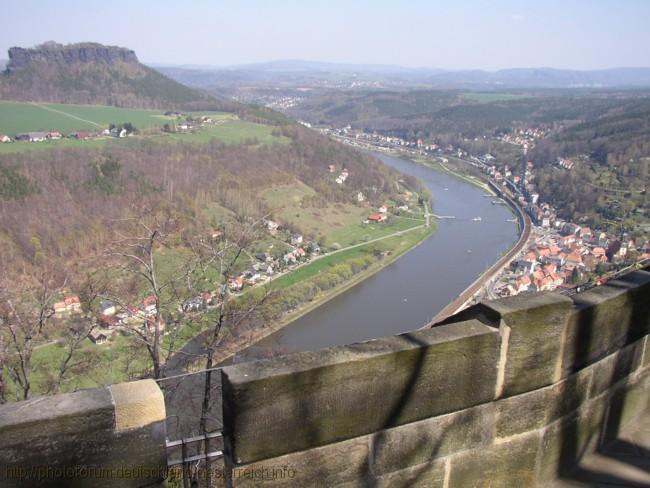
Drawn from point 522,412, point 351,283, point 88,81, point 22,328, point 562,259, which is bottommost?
point 351,283

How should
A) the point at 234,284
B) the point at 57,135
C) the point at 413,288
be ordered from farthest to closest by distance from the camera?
the point at 57,135, the point at 413,288, the point at 234,284

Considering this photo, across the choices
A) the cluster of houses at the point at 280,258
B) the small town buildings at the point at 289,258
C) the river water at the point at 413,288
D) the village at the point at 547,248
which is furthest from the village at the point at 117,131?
the village at the point at 547,248

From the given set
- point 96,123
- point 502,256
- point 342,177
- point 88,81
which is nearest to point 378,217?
point 342,177

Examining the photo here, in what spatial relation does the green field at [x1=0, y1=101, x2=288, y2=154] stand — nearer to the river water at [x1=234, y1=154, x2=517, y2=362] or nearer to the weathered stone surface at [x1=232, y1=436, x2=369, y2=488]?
the river water at [x1=234, y1=154, x2=517, y2=362]

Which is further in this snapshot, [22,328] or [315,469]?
[22,328]

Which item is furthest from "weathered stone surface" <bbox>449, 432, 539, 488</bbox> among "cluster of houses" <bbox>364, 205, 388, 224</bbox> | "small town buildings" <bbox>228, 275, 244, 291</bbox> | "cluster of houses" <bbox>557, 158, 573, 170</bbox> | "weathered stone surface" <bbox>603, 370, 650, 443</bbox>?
"cluster of houses" <bbox>557, 158, 573, 170</bbox>

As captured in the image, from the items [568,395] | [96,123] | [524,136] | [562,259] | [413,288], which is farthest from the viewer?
[524,136]

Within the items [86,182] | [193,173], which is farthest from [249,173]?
[86,182]

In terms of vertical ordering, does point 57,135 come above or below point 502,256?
above

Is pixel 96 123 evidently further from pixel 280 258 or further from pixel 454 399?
pixel 454 399

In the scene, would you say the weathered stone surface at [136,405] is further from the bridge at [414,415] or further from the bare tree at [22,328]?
the bare tree at [22,328]
